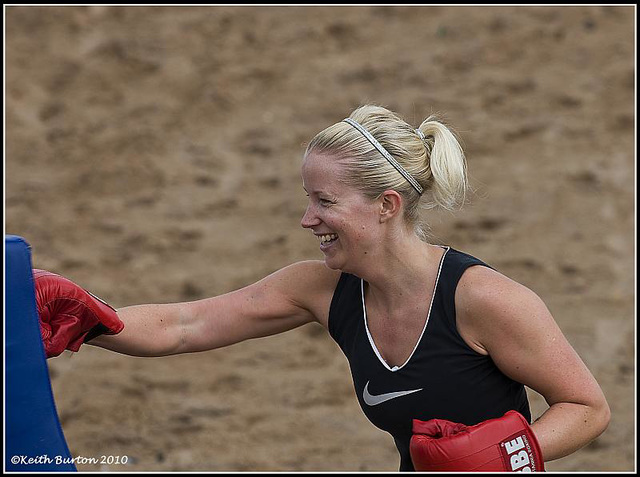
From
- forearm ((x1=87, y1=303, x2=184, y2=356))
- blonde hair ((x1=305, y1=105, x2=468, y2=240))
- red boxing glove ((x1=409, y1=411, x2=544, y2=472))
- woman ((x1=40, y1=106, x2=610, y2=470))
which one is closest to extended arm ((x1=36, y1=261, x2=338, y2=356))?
forearm ((x1=87, y1=303, x2=184, y2=356))

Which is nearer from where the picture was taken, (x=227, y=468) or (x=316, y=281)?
(x=316, y=281)

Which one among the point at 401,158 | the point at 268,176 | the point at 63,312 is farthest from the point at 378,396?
the point at 268,176

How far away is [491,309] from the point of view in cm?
226

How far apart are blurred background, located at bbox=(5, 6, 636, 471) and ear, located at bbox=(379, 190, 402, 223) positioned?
2391mm

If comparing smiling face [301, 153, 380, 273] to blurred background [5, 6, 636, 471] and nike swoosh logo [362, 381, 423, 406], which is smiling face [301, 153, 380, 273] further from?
blurred background [5, 6, 636, 471]

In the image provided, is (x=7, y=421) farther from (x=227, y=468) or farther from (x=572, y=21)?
(x=572, y=21)

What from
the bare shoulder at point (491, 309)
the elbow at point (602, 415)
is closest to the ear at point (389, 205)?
the bare shoulder at point (491, 309)

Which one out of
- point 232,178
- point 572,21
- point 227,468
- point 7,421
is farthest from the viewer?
point 572,21

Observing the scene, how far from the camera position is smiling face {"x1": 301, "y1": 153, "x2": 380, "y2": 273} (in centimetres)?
236

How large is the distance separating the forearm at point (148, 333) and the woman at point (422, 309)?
488 millimetres

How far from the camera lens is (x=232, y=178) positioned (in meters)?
6.49

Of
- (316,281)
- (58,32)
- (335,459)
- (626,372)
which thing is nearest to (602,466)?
(626,372)

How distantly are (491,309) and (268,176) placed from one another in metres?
4.32

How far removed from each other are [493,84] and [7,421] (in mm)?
5345
